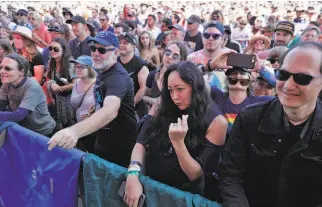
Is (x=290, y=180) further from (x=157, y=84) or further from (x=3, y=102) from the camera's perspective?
(x=3, y=102)

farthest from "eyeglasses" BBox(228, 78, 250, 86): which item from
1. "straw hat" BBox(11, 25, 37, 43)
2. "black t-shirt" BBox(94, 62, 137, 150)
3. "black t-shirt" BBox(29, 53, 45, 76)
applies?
"straw hat" BBox(11, 25, 37, 43)

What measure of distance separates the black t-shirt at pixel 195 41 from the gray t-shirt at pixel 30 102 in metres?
3.88

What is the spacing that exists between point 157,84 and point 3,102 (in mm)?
1648

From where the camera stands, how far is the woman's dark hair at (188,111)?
2250 mm

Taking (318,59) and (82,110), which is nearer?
(318,59)

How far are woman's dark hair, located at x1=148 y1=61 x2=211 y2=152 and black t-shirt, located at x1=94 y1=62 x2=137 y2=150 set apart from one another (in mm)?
737

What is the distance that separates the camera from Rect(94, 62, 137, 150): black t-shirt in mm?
3113

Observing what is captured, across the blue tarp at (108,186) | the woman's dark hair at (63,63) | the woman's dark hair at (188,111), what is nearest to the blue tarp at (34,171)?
the blue tarp at (108,186)

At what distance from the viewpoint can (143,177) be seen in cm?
224

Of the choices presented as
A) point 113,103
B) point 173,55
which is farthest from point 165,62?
point 113,103

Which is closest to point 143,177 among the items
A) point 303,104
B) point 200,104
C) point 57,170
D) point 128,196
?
point 128,196

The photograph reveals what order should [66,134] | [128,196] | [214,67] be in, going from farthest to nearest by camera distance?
[214,67]
[66,134]
[128,196]

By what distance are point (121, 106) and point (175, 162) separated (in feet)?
3.71

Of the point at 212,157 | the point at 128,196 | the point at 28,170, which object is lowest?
the point at 28,170
